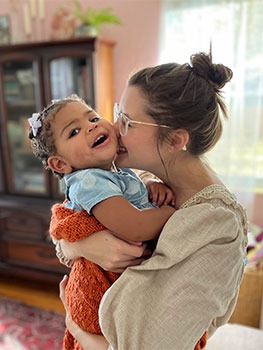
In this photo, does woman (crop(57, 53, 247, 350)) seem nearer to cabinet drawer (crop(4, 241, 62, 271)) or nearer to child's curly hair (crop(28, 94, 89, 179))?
child's curly hair (crop(28, 94, 89, 179))

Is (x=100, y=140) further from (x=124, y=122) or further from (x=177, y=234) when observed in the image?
(x=177, y=234)

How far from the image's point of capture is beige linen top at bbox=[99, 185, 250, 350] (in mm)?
791

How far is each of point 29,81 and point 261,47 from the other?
1.90m

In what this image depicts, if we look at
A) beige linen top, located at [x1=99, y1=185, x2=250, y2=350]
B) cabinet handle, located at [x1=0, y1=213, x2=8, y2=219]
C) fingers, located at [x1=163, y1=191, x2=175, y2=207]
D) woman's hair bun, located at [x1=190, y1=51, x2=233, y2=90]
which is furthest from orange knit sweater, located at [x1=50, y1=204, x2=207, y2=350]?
cabinet handle, located at [x1=0, y1=213, x2=8, y2=219]

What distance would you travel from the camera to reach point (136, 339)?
0.81 metres

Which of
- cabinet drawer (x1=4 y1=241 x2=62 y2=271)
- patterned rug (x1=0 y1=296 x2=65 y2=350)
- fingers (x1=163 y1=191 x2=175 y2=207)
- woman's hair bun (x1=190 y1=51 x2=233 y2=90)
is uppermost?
woman's hair bun (x1=190 y1=51 x2=233 y2=90)

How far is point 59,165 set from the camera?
3.47 ft

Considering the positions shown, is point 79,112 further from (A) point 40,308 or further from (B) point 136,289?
(A) point 40,308

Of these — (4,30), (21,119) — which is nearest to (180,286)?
(21,119)

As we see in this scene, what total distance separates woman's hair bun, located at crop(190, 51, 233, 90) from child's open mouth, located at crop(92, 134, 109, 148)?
0.34 m

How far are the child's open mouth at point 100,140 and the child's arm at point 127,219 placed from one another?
0.21 meters

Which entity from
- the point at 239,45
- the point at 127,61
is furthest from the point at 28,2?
the point at 239,45

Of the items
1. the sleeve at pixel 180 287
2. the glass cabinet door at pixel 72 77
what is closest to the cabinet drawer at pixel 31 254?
the glass cabinet door at pixel 72 77

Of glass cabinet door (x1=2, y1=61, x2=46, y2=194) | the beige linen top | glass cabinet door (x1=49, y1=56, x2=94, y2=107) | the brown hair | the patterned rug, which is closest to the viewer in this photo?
the beige linen top
